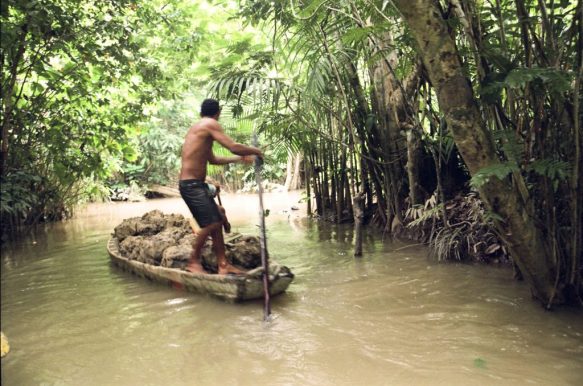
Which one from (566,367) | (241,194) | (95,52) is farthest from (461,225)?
(241,194)

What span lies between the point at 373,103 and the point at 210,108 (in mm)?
3174

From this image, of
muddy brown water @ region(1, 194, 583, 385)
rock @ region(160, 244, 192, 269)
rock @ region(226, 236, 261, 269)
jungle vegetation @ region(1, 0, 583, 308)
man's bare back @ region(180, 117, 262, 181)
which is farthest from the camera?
rock @ region(160, 244, 192, 269)

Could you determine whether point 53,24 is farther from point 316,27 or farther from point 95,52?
point 316,27

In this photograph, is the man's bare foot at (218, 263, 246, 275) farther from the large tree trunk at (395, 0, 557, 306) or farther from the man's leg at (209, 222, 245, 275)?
the large tree trunk at (395, 0, 557, 306)

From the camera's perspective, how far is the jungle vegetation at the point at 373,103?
3.04 m

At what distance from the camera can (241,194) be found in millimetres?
18781

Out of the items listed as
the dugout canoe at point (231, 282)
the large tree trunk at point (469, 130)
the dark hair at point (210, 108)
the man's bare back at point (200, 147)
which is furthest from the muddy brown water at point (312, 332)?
the dark hair at point (210, 108)

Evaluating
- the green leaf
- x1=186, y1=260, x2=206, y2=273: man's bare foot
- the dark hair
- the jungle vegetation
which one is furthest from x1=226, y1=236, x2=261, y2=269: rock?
the green leaf

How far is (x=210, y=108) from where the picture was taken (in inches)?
171

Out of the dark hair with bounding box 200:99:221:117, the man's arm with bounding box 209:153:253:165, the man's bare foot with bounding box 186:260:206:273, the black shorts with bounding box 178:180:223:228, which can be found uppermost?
the dark hair with bounding box 200:99:221:117

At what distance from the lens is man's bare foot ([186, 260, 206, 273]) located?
444 cm

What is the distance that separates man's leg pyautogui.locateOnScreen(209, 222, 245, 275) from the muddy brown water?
0.33 metres

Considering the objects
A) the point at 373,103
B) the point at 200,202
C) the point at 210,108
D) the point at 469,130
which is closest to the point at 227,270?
the point at 200,202

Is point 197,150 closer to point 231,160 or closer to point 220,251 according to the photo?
point 231,160
